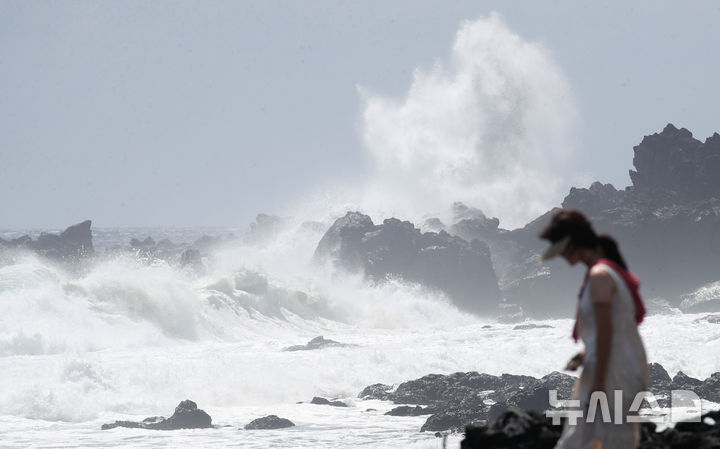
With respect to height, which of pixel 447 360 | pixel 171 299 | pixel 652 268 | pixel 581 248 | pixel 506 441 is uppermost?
pixel 652 268

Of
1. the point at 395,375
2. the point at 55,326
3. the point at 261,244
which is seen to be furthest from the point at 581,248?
the point at 261,244

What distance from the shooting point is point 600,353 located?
4059mm

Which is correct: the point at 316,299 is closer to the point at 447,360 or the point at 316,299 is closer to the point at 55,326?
the point at 55,326

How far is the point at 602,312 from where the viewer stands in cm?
404

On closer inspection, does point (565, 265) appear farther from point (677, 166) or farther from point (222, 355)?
point (222, 355)

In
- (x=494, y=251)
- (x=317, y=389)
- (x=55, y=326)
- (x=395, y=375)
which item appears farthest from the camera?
(x=494, y=251)

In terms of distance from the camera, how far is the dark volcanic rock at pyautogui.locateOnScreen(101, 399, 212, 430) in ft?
71.5

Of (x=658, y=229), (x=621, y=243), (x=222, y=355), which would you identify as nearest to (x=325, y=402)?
(x=222, y=355)

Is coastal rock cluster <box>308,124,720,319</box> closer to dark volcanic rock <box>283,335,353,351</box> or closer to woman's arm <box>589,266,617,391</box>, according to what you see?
dark volcanic rock <box>283,335,353,351</box>

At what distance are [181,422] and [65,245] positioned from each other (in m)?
61.5

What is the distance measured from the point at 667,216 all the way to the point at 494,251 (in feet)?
61.3

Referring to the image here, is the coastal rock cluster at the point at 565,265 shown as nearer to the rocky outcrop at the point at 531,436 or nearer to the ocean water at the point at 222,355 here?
the ocean water at the point at 222,355

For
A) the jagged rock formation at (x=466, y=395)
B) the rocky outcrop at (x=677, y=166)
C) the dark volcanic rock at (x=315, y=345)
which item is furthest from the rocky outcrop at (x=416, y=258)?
the jagged rock formation at (x=466, y=395)

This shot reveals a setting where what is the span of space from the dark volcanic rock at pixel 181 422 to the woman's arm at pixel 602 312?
61.9ft
